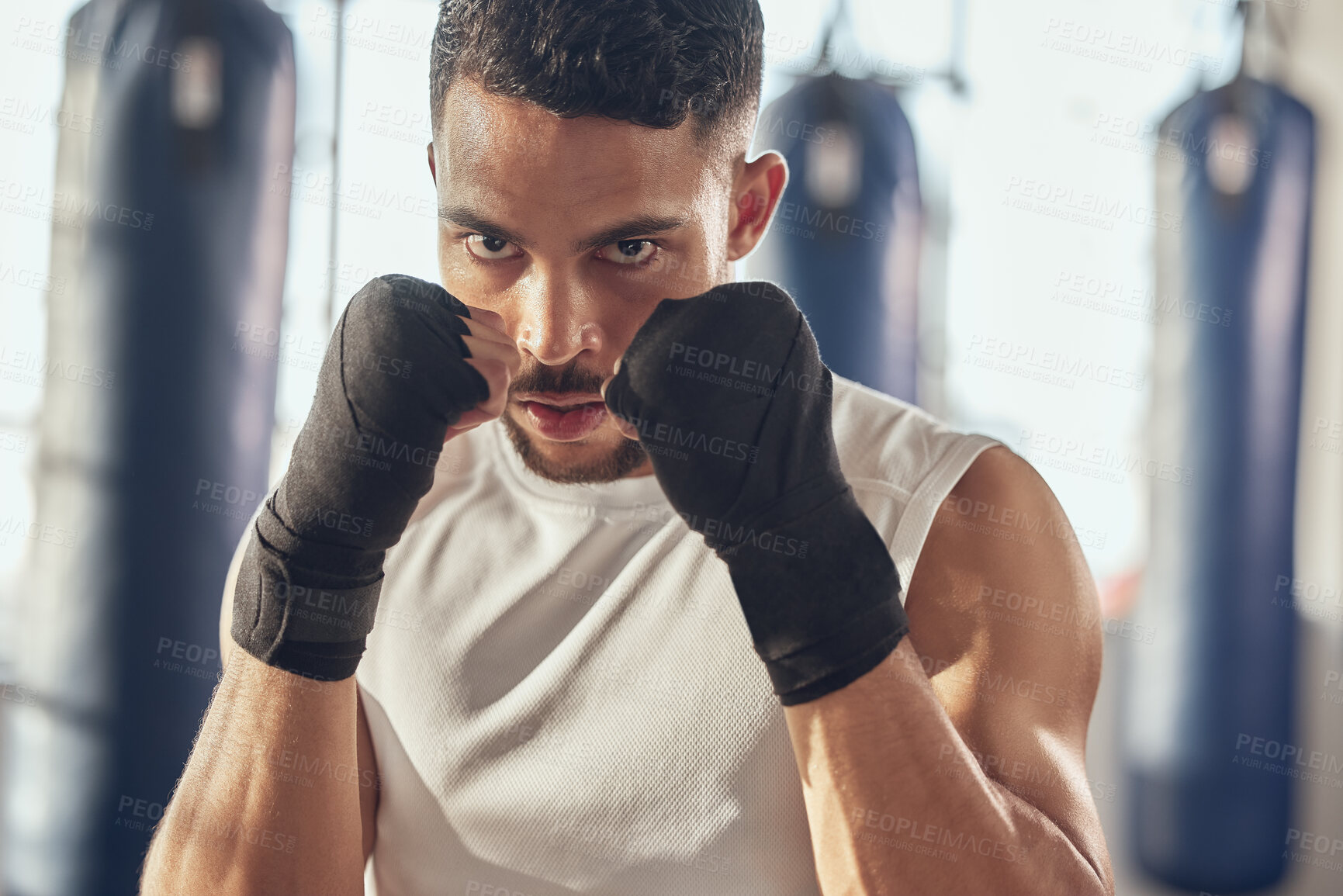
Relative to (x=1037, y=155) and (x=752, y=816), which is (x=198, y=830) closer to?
(x=752, y=816)

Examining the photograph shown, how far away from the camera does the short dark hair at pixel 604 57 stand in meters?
0.93

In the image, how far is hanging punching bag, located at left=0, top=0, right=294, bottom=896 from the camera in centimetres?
146

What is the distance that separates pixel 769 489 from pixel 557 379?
32 cm

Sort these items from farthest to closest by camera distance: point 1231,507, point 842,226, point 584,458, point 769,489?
point 1231,507, point 842,226, point 584,458, point 769,489

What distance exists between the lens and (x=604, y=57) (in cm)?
94

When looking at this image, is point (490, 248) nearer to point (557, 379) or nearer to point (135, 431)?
point (557, 379)

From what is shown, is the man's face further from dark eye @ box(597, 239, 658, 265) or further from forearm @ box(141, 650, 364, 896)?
forearm @ box(141, 650, 364, 896)

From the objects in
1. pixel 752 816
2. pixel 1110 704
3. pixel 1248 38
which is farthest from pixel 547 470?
pixel 1110 704

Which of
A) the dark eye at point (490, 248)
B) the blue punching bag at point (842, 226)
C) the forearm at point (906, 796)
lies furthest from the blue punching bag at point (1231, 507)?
the dark eye at point (490, 248)

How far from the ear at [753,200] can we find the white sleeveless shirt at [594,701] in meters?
0.24

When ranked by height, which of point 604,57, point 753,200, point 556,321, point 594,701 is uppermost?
point 604,57

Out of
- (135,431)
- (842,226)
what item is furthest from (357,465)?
(842,226)

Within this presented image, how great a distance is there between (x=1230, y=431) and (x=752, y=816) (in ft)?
5.09

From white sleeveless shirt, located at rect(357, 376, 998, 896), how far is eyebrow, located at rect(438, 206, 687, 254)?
0.96ft
